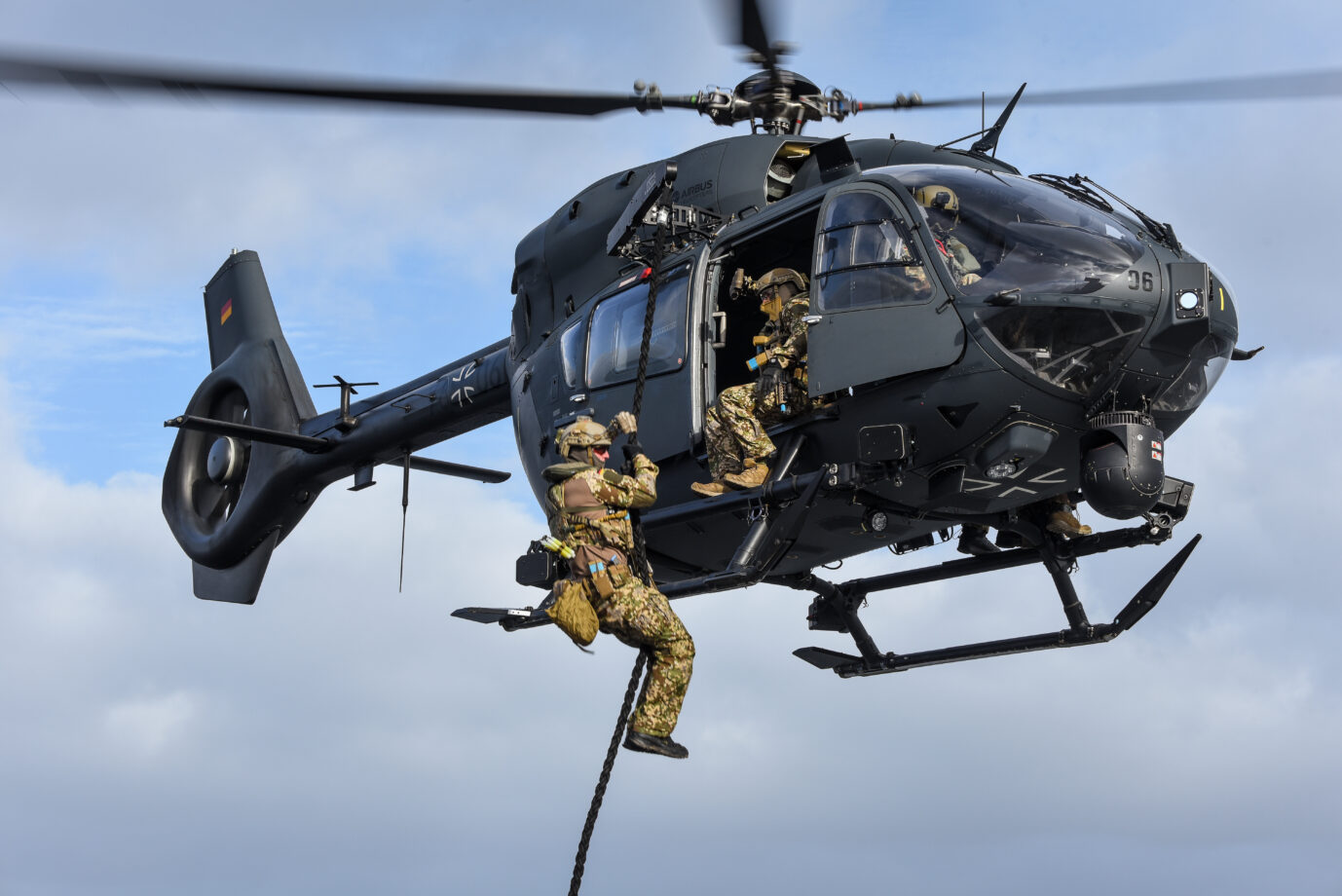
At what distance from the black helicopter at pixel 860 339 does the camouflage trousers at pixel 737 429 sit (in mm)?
145

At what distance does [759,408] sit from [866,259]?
119cm

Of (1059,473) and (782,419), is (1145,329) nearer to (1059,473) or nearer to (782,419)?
(1059,473)

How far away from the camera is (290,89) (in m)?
8.26

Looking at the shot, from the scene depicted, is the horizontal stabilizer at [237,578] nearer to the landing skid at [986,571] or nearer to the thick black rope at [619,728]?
the landing skid at [986,571]

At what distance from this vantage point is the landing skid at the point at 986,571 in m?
10.2

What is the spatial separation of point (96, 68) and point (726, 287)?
4.69 meters

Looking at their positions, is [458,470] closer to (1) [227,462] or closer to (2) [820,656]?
(1) [227,462]

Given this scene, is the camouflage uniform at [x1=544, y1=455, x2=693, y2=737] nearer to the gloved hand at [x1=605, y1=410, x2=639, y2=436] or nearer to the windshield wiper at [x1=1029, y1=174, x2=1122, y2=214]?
the gloved hand at [x1=605, y1=410, x2=639, y2=436]

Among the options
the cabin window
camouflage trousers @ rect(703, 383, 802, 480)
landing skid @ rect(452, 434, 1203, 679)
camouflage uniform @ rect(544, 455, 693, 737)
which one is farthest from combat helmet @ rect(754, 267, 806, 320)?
camouflage uniform @ rect(544, 455, 693, 737)

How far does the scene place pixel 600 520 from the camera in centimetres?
861

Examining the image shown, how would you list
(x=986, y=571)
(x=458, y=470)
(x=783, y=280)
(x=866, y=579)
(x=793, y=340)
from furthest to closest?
(x=458, y=470) < (x=866, y=579) < (x=986, y=571) < (x=783, y=280) < (x=793, y=340)

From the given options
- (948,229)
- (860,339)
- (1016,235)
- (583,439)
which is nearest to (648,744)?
(583,439)

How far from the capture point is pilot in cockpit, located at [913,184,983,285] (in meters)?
8.88

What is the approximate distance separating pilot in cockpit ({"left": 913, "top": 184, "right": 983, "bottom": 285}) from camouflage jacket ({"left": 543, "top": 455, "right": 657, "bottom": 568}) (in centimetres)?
206
